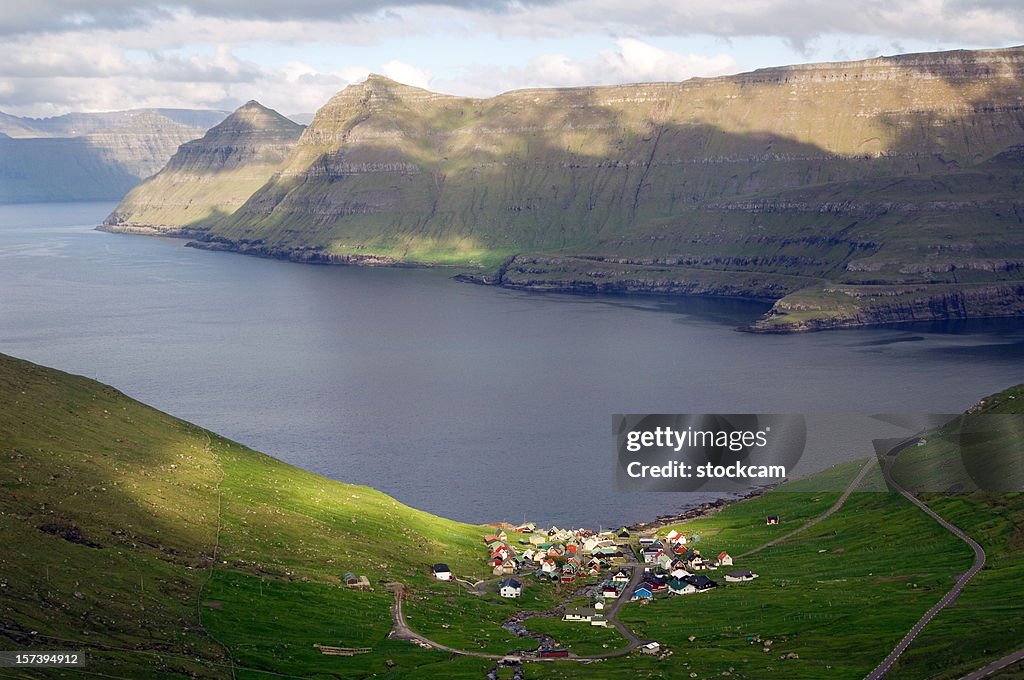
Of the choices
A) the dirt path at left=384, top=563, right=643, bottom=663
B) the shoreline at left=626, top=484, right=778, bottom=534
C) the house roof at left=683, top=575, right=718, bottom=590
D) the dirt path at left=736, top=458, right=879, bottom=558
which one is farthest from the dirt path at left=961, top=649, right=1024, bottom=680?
the shoreline at left=626, top=484, right=778, bottom=534

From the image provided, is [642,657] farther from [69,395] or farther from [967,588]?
[69,395]

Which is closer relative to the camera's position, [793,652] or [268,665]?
[268,665]

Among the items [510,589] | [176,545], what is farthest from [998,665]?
[176,545]

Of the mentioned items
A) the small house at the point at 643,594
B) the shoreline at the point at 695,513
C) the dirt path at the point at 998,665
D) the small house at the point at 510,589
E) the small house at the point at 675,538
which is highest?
the shoreline at the point at 695,513

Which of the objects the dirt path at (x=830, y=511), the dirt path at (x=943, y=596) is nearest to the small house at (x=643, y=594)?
the dirt path at (x=830, y=511)

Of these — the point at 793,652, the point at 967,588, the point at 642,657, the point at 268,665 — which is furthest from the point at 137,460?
the point at 967,588

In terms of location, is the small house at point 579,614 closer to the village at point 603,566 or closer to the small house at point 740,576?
the village at point 603,566
